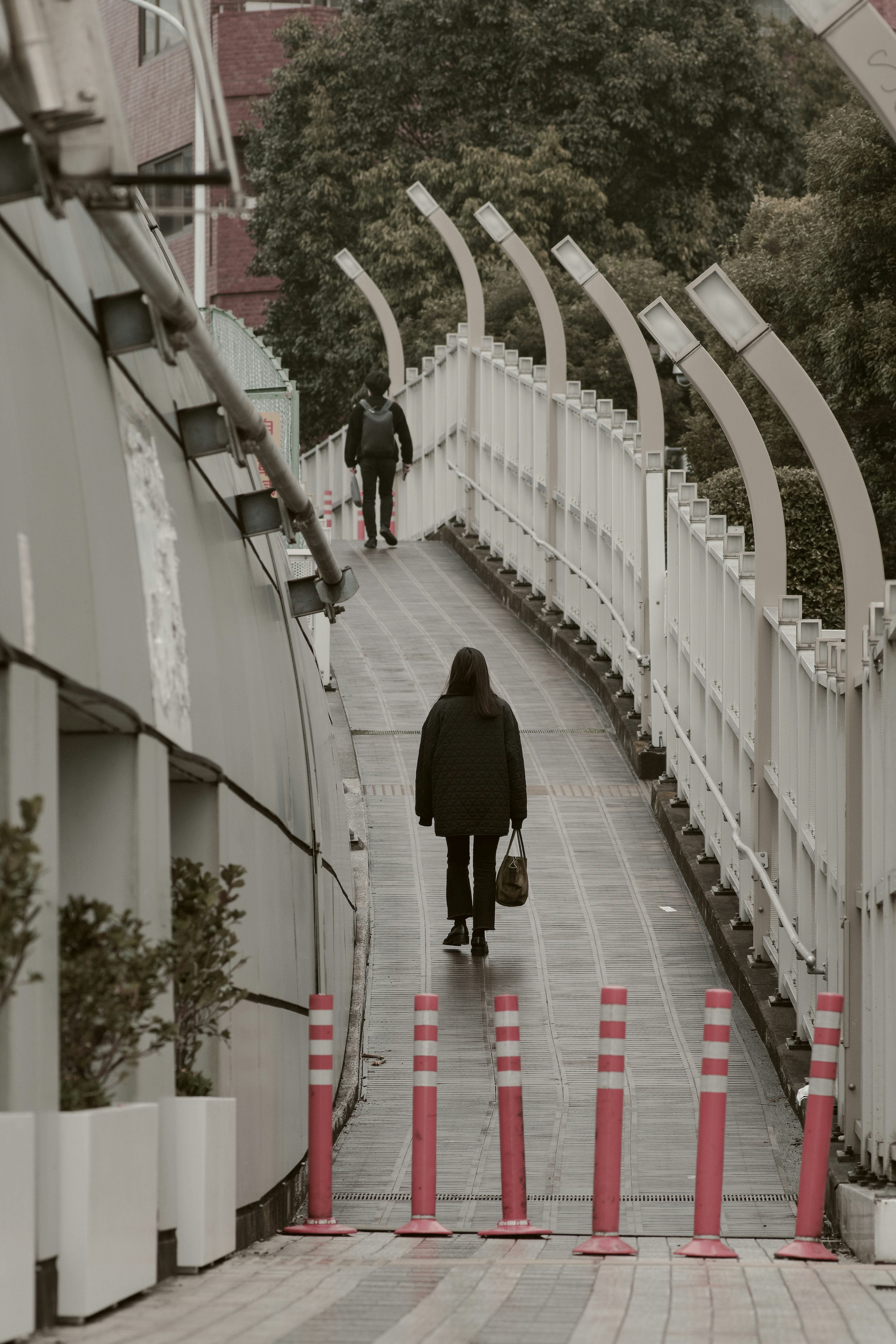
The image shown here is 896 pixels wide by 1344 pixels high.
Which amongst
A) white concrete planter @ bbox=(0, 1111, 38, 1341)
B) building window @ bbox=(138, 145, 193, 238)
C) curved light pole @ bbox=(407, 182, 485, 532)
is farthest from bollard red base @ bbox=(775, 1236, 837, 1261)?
building window @ bbox=(138, 145, 193, 238)

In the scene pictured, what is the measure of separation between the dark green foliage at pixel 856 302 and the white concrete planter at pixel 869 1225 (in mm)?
15002

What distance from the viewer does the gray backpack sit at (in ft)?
72.2

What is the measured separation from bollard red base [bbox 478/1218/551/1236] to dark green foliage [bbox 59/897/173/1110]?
240cm

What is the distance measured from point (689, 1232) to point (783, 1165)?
100cm

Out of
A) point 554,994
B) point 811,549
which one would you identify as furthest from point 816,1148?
point 811,549

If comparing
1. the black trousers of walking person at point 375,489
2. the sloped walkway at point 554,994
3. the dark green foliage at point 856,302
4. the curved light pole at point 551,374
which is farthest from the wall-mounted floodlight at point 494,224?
the dark green foliage at point 856,302

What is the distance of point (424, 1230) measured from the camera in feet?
23.5

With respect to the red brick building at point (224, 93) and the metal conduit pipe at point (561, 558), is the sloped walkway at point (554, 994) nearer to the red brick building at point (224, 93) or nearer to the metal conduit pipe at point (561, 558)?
the metal conduit pipe at point (561, 558)

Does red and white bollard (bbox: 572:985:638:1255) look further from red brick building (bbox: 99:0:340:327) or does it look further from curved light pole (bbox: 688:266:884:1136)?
red brick building (bbox: 99:0:340:327)

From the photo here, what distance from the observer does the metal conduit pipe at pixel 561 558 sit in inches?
601

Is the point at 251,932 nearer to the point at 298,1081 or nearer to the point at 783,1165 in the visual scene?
the point at 298,1081

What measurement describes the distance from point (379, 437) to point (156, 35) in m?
26.5

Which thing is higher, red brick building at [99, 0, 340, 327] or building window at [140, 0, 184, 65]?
building window at [140, 0, 184, 65]

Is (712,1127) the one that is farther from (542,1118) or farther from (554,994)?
(554,994)
